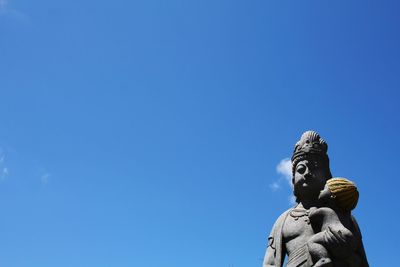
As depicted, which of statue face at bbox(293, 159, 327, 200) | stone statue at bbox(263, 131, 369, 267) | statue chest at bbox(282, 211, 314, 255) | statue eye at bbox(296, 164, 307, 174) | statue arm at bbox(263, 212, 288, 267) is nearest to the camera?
stone statue at bbox(263, 131, 369, 267)

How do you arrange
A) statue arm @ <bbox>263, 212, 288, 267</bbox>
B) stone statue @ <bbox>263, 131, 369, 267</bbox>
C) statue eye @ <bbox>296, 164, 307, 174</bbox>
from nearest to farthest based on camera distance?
stone statue @ <bbox>263, 131, 369, 267</bbox> → statue arm @ <bbox>263, 212, 288, 267</bbox> → statue eye @ <bbox>296, 164, 307, 174</bbox>

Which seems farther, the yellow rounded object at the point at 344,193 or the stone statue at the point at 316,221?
the yellow rounded object at the point at 344,193

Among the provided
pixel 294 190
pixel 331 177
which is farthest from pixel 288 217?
pixel 331 177

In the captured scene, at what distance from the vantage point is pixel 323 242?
6664mm

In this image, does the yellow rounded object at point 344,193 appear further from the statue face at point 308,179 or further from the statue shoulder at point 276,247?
the statue shoulder at point 276,247

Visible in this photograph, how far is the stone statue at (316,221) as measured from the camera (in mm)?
6613

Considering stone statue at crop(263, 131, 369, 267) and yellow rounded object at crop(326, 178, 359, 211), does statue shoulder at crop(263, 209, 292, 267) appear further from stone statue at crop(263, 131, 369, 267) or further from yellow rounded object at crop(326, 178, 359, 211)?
yellow rounded object at crop(326, 178, 359, 211)

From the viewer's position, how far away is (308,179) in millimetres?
7715

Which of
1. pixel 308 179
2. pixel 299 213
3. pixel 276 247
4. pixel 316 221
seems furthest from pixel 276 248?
pixel 308 179

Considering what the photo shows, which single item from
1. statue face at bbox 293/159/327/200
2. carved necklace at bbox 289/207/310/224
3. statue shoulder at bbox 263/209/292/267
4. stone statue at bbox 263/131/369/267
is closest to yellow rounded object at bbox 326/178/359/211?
stone statue at bbox 263/131/369/267

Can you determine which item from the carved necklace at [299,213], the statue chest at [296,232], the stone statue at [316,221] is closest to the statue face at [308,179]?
the stone statue at [316,221]

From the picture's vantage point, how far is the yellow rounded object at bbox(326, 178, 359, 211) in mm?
7238

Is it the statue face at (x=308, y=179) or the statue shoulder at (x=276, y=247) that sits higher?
the statue face at (x=308, y=179)

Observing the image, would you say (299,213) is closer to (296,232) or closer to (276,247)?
(296,232)
